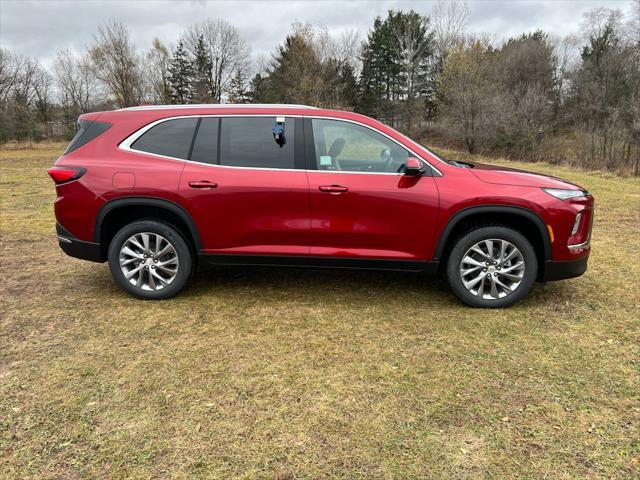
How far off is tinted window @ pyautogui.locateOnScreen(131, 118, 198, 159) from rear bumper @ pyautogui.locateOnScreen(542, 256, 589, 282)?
3.39m

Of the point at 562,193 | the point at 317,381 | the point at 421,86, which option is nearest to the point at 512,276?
the point at 562,193

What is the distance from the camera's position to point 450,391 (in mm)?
Answer: 2791

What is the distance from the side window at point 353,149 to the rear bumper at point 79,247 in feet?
7.35

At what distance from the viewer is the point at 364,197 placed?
12.7 ft

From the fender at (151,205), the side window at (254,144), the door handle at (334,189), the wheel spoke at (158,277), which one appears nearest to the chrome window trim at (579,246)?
the door handle at (334,189)

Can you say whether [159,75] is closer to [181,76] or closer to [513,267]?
[181,76]

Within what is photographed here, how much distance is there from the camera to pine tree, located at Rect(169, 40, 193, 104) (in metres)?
48.8

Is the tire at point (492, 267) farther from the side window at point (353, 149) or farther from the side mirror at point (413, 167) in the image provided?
the side window at point (353, 149)

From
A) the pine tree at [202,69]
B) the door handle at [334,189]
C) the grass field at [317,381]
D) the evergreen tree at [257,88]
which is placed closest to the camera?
the grass field at [317,381]

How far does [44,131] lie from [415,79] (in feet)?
107

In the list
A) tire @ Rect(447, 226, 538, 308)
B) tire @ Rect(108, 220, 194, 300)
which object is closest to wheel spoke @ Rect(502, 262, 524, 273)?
tire @ Rect(447, 226, 538, 308)

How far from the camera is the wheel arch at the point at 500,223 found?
150 inches

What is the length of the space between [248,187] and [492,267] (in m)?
2.27

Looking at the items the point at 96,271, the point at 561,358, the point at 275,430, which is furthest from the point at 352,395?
the point at 96,271
